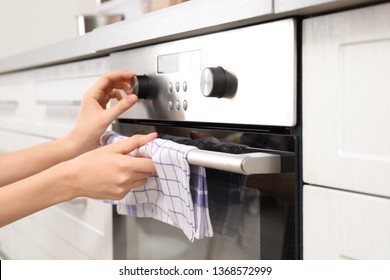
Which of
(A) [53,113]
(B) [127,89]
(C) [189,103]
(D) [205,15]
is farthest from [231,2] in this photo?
(A) [53,113]

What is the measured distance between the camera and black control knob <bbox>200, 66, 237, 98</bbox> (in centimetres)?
64

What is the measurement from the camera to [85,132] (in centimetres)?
91

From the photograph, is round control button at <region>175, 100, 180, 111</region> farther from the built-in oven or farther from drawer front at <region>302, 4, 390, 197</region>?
drawer front at <region>302, 4, 390, 197</region>

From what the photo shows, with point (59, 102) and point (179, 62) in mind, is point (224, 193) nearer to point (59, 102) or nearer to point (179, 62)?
point (179, 62)

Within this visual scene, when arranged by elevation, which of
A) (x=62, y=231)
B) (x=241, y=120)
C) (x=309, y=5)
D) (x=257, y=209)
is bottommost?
(x=62, y=231)

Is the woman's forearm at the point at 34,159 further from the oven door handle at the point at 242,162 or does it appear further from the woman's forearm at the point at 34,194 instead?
the oven door handle at the point at 242,162

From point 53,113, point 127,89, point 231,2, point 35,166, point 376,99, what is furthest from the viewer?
point 53,113

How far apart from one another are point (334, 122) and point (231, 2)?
0.20 metres

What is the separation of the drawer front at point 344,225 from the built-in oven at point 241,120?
0.02 metres

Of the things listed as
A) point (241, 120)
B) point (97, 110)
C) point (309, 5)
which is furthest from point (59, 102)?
point (309, 5)

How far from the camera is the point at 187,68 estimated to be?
74 cm

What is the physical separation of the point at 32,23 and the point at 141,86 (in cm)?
160

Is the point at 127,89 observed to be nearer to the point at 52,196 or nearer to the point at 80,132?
the point at 80,132
